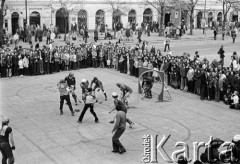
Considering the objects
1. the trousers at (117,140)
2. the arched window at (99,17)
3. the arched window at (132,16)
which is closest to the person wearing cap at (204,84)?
the trousers at (117,140)

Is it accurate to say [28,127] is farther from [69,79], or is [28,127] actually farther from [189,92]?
[189,92]

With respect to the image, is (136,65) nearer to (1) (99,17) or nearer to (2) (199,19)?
(1) (99,17)

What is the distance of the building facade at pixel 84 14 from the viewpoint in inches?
1845

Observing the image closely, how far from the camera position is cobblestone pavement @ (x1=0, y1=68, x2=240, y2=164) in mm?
12531

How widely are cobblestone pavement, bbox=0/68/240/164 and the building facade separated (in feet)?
80.2

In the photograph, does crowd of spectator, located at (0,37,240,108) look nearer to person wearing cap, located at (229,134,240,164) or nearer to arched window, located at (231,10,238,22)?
person wearing cap, located at (229,134,240,164)

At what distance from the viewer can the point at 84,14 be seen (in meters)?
52.1

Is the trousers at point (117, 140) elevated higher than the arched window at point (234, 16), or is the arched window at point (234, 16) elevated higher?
the arched window at point (234, 16)

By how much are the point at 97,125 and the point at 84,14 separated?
3831cm

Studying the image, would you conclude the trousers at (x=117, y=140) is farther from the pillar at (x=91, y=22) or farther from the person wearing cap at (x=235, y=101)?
the pillar at (x=91, y=22)

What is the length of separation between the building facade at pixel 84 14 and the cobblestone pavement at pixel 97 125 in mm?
24431

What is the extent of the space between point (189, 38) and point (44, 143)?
3636 centimetres

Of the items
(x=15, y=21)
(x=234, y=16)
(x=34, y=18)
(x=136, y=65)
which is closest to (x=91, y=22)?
(x=34, y=18)

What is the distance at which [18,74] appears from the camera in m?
25.2
